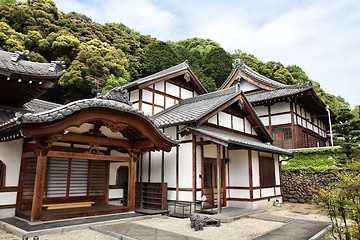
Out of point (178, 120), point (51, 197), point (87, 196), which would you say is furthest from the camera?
point (178, 120)

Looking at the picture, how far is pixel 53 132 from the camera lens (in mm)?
7281

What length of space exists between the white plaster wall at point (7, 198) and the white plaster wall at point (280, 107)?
18086 millimetres

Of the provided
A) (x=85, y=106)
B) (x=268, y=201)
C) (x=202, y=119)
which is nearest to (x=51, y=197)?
(x=85, y=106)

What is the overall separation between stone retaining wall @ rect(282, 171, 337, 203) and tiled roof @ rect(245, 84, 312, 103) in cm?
571

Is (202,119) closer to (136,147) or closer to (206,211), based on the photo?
(136,147)

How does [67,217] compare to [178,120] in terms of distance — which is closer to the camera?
[67,217]

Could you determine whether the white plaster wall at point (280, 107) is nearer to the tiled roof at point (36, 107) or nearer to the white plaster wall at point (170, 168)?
the white plaster wall at point (170, 168)

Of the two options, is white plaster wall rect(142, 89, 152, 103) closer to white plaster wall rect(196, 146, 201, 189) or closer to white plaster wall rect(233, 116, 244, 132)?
white plaster wall rect(233, 116, 244, 132)

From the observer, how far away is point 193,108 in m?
13.3

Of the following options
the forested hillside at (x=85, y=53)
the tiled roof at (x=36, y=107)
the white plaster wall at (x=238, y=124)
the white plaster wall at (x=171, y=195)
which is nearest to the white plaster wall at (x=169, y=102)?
the white plaster wall at (x=238, y=124)

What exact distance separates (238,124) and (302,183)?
20.4 feet

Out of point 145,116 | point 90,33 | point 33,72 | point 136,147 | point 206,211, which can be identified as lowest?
point 206,211

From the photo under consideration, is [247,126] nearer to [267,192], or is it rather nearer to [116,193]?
[267,192]

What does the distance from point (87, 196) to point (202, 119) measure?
18.6 feet
